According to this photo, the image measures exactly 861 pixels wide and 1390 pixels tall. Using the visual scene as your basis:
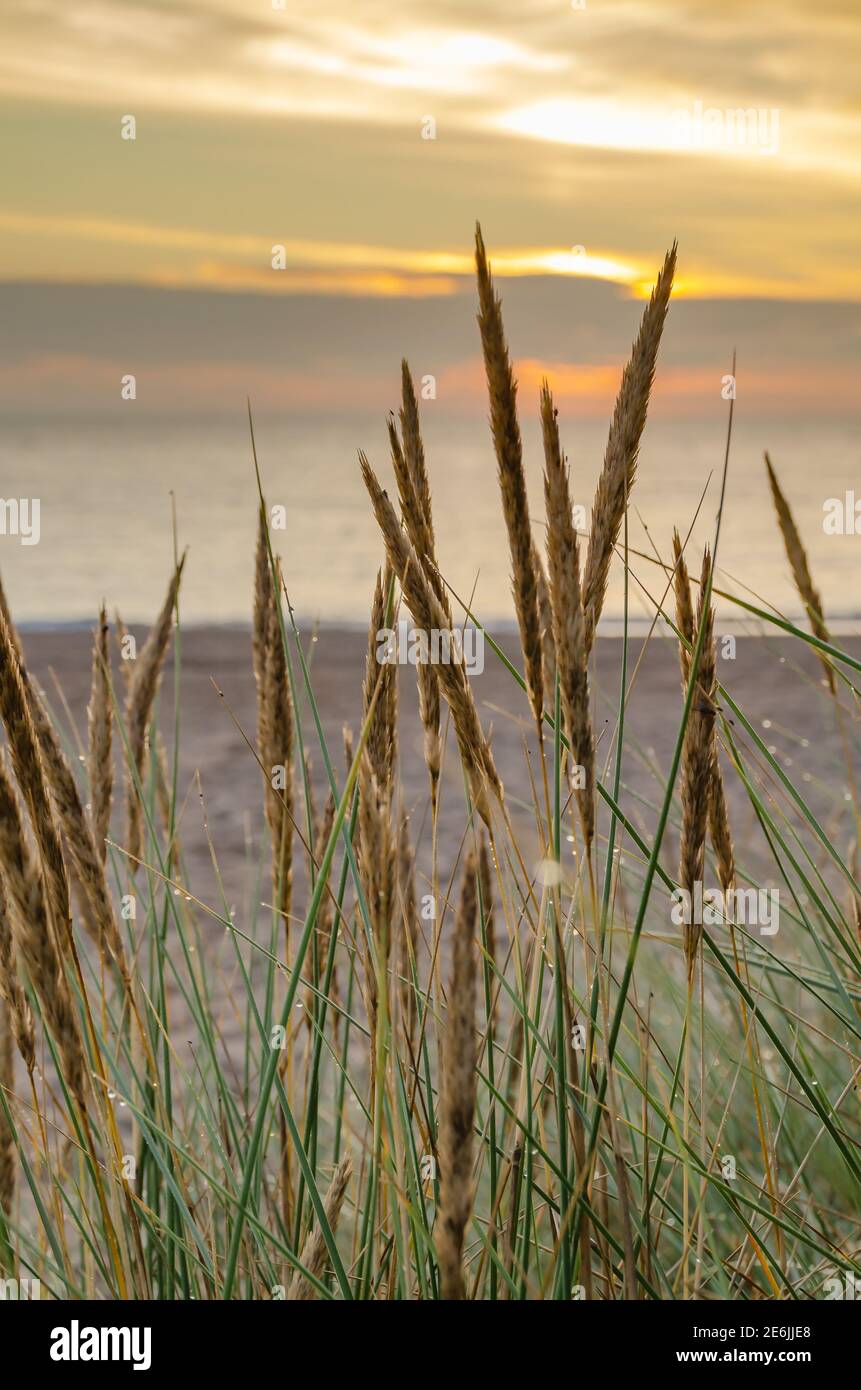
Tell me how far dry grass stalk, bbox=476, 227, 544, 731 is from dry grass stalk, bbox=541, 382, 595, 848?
29mm

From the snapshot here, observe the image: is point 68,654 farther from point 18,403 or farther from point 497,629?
point 18,403

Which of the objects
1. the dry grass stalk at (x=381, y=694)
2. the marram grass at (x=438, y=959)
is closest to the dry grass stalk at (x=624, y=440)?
the marram grass at (x=438, y=959)

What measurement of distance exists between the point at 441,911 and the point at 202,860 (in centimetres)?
501

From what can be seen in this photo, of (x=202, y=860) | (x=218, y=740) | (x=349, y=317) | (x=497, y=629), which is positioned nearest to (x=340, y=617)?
(x=497, y=629)

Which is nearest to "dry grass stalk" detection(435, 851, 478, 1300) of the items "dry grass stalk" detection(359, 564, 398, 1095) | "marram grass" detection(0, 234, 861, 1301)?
"marram grass" detection(0, 234, 861, 1301)

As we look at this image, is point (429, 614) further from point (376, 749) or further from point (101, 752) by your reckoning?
point (101, 752)

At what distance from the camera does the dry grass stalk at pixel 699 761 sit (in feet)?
2.75

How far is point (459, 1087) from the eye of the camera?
0.48 meters

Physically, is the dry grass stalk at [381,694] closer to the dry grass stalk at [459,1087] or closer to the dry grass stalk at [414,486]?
the dry grass stalk at [414,486]

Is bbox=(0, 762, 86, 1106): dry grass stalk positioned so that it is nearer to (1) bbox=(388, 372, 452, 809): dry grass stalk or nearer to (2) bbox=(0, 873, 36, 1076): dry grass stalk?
(2) bbox=(0, 873, 36, 1076): dry grass stalk

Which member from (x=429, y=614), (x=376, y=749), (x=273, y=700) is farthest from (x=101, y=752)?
(x=429, y=614)

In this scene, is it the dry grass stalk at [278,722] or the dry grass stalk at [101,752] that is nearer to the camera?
the dry grass stalk at [278,722]

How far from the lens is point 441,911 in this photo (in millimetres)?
1053

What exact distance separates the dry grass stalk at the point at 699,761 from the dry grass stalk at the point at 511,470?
115mm
